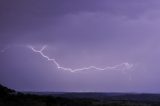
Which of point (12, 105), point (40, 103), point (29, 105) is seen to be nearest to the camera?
point (12, 105)

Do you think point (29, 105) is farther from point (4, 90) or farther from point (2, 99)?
point (4, 90)

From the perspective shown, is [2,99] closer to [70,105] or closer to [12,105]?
[12,105]

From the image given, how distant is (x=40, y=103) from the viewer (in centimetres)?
8519

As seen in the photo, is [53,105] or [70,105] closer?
[53,105]

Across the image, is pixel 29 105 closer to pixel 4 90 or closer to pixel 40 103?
pixel 40 103

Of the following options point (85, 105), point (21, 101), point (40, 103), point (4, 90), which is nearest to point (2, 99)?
point (21, 101)

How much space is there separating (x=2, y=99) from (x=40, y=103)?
361 inches

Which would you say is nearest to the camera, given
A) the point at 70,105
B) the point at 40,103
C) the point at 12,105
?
the point at 12,105

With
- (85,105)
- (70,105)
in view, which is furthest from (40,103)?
(85,105)

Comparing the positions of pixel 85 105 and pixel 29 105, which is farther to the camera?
pixel 85 105

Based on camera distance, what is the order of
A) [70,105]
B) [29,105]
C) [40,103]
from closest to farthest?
[29,105], [40,103], [70,105]

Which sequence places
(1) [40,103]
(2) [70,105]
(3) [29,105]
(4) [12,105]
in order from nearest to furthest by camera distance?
(4) [12,105]
(3) [29,105]
(1) [40,103]
(2) [70,105]

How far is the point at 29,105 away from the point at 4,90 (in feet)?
63.1

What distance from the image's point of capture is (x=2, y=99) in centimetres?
7944
